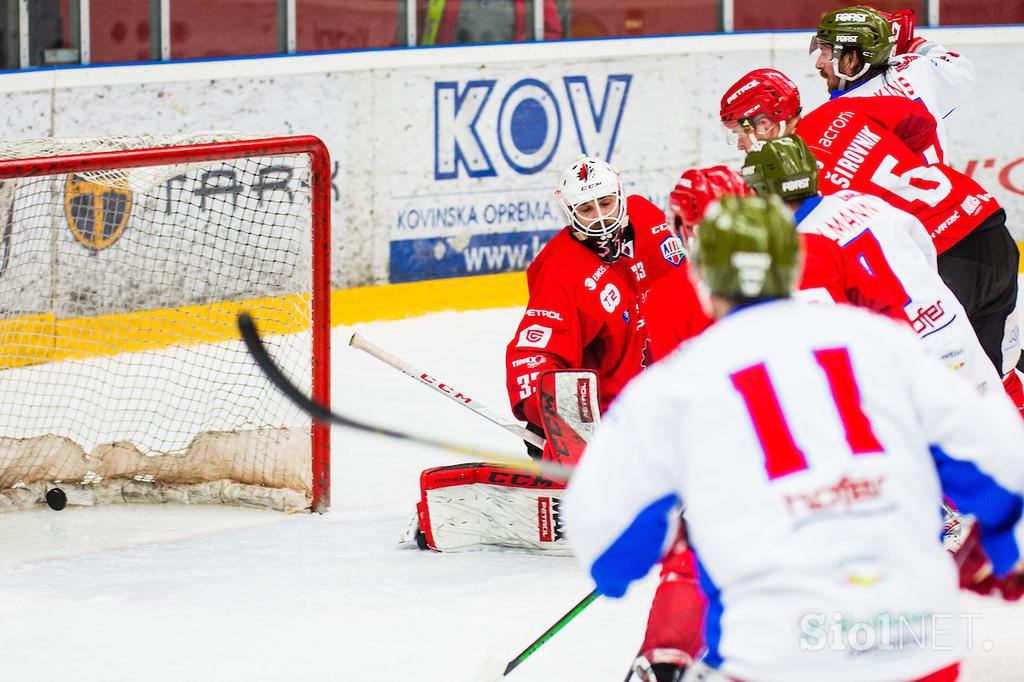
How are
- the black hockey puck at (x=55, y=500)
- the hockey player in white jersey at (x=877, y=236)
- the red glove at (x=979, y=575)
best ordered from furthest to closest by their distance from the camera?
the black hockey puck at (x=55, y=500), the hockey player in white jersey at (x=877, y=236), the red glove at (x=979, y=575)

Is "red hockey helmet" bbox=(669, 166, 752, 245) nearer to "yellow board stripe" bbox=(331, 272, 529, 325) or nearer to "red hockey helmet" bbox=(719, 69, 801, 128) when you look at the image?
"red hockey helmet" bbox=(719, 69, 801, 128)

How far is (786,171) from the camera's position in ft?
9.59

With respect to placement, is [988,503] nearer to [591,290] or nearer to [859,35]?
[591,290]

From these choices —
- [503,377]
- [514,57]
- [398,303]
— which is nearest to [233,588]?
[503,377]

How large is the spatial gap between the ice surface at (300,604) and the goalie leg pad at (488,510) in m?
0.04

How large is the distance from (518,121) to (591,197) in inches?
122

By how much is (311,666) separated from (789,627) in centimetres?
165

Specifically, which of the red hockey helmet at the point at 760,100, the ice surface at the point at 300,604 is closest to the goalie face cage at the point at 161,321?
the ice surface at the point at 300,604

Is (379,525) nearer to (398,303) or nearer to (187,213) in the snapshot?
(187,213)

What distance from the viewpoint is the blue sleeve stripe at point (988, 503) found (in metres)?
1.68

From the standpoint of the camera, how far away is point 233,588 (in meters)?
3.53

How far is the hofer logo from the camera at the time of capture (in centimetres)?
652

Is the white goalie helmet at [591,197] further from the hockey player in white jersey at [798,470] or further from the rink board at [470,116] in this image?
the rink board at [470,116]

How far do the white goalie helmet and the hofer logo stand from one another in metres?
2.91
